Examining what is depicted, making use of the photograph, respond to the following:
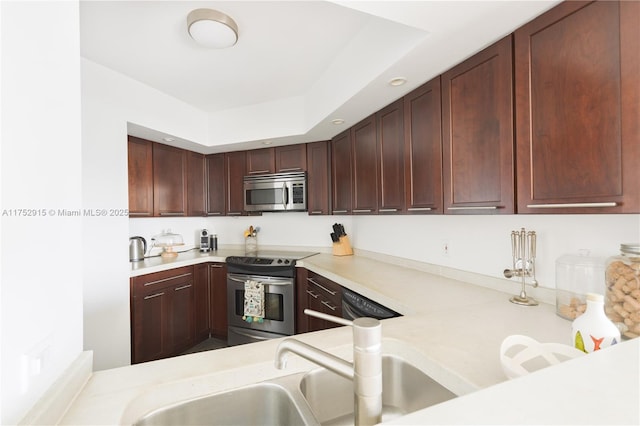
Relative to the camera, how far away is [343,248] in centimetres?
311

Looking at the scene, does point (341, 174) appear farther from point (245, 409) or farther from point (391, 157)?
point (245, 409)

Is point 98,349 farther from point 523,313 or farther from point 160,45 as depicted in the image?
point 523,313

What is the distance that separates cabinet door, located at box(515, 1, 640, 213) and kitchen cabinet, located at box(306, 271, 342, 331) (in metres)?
1.45

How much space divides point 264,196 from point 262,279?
0.94 meters

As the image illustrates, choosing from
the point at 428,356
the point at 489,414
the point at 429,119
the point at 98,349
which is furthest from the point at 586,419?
the point at 98,349

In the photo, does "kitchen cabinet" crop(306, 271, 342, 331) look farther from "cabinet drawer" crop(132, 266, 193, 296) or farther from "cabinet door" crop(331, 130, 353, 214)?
"cabinet drawer" crop(132, 266, 193, 296)

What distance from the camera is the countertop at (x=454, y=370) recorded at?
40 centimetres

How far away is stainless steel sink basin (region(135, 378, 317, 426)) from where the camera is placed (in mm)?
780

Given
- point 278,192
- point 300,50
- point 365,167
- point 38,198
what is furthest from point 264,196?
point 38,198

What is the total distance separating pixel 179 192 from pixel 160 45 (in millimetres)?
1651

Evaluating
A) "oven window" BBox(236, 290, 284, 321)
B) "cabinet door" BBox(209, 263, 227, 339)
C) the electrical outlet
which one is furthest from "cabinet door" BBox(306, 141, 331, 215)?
the electrical outlet

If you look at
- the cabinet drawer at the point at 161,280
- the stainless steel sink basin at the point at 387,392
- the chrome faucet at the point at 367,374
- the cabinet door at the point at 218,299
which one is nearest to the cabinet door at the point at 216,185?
the cabinet door at the point at 218,299

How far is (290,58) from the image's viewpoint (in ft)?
7.01

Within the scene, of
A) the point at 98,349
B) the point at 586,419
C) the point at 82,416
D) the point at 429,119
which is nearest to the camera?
the point at 586,419
